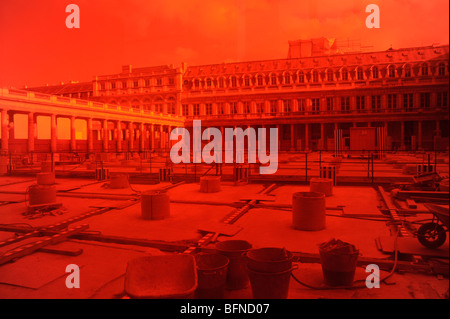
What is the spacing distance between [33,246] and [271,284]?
494 centimetres

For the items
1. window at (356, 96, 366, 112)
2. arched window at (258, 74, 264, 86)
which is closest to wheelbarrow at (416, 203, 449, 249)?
window at (356, 96, 366, 112)

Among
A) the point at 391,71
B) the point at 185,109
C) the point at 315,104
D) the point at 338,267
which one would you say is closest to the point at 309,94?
the point at 315,104

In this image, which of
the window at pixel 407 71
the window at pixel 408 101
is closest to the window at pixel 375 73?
the window at pixel 407 71

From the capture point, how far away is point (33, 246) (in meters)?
6.82

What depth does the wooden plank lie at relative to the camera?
20.5ft

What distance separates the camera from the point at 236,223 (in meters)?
9.06

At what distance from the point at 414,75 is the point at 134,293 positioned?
66.4 m

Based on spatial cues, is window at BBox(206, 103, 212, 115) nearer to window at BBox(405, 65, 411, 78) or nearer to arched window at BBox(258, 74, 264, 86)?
arched window at BBox(258, 74, 264, 86)

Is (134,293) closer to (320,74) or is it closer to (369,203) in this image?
(369,203)

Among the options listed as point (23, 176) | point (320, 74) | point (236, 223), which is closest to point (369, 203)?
point (236, 223)

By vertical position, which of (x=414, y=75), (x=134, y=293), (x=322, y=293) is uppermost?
(x=414, y=75)

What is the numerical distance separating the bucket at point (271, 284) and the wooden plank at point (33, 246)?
4.50m

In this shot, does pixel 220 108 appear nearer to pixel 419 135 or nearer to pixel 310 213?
pixel 419 135

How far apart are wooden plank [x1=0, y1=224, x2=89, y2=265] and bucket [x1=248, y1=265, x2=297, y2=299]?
450cm
